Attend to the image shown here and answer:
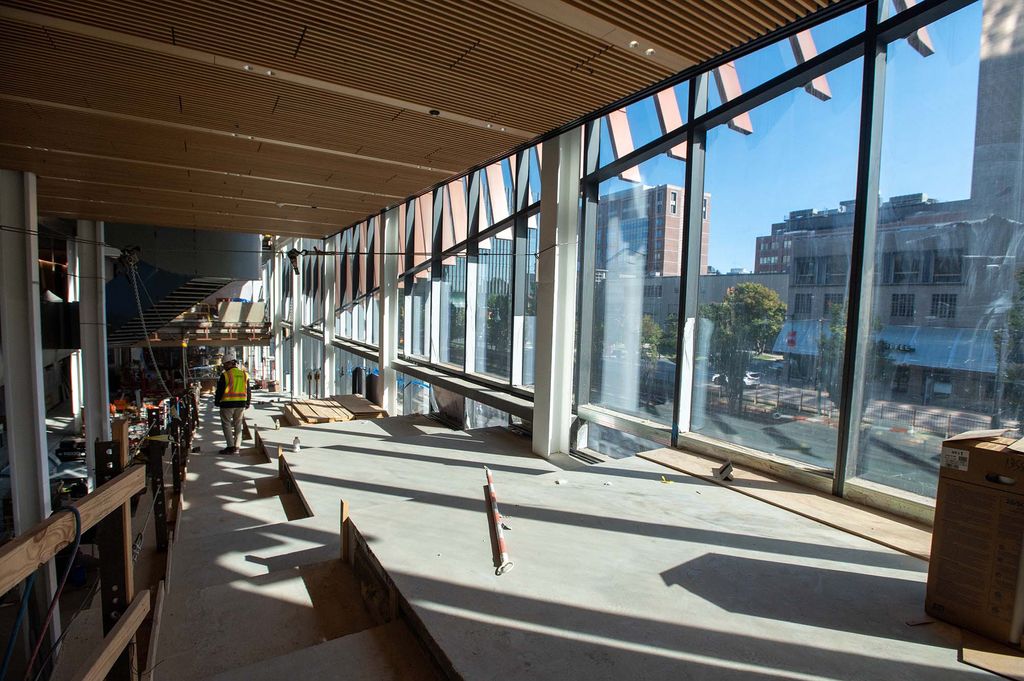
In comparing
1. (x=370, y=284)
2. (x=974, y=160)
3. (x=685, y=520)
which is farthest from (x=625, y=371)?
(x=370, y=284)

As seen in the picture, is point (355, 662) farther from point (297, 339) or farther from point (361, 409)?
point (297, 339)

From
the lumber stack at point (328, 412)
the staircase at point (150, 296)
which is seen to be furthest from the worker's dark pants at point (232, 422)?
the staircase at point (150, 296)

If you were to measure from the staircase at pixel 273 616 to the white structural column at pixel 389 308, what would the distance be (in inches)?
307

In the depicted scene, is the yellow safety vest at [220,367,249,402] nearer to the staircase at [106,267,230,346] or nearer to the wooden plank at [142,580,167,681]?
the staircase at [106,267,230,346]

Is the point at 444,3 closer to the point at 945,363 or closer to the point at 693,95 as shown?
the point at 693,95

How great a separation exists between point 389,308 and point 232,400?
188 inches

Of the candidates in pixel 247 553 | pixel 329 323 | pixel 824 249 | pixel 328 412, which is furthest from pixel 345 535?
pixel 329 323

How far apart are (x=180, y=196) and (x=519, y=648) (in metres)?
10.3

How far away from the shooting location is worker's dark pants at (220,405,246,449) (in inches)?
339

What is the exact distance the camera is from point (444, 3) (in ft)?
11.5

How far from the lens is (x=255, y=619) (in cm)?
305

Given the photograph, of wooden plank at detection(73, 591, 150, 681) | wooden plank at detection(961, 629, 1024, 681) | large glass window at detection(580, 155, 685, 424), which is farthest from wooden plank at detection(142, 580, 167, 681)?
large glass window at detection(580, 155, 685, 424)

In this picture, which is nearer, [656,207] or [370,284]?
[656,207]

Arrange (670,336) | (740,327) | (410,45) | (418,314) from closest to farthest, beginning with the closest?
(410,45)
(740,327)
(670,336)
(418,314)
